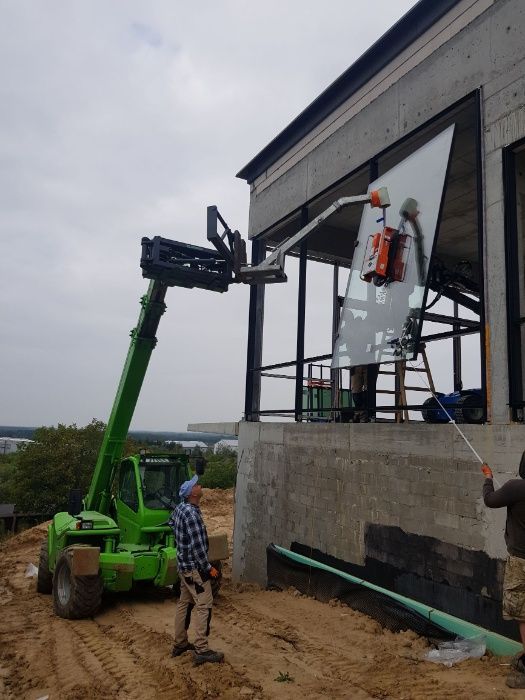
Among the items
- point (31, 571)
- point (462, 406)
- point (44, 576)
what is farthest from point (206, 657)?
point (31, 571)

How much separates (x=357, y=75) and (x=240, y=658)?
804cm

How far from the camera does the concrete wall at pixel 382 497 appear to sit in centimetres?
523

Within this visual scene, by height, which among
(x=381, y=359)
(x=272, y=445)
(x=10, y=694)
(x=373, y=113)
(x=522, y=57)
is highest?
(x=373, y=113)

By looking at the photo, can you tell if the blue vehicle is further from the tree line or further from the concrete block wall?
the tree line

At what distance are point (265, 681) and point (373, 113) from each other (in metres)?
7.38

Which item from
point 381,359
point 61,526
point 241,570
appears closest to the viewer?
point 381,359

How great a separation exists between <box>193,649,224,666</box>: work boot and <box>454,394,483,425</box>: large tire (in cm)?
351

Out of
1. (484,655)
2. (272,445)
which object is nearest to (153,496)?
(272,445)

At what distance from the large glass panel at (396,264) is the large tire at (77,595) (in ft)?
14.8

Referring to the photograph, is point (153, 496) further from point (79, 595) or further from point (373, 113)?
point (373, 113)

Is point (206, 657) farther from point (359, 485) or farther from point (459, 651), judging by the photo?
point (359, 485)

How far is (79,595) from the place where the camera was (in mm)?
7391

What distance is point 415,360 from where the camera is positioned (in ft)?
20.4

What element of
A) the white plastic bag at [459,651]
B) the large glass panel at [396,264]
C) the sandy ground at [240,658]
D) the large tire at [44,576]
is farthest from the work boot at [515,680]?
the large tire at [44,576]
